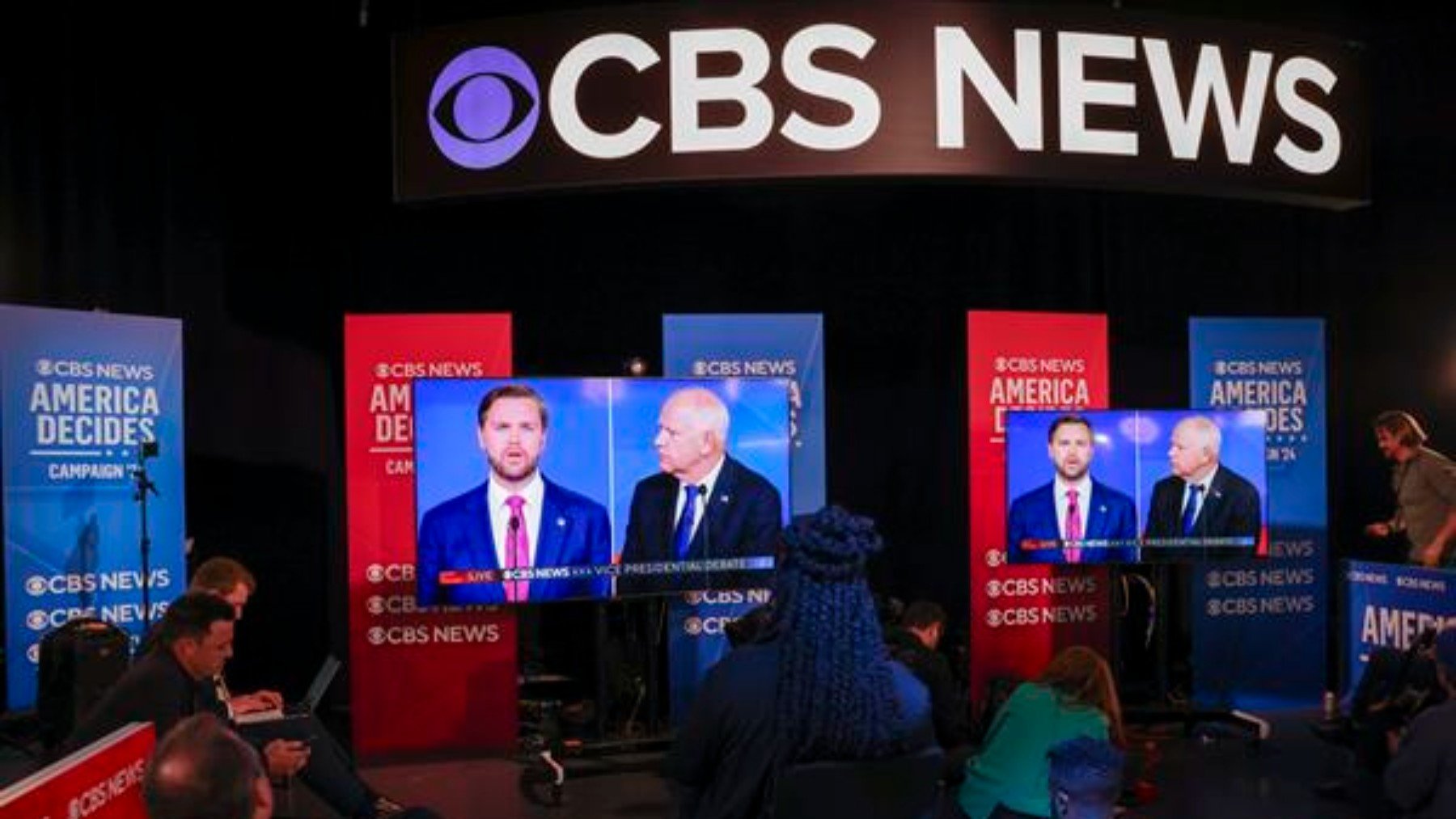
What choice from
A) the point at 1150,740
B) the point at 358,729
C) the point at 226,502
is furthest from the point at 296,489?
the point at 1150,740

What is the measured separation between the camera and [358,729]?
21.7 ft

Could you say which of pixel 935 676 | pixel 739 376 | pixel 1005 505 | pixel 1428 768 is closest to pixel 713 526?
pixel 739 376

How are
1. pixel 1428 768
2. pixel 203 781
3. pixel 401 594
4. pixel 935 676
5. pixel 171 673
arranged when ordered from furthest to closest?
1. pixel 401 594
2. pixel 935 676
3. pixel 171 673
4. pixel 1428 768
5. pixel 203 781

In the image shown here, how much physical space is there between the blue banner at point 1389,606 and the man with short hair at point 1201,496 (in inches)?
20.9

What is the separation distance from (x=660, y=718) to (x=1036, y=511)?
83.1 inches

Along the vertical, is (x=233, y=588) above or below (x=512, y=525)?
below

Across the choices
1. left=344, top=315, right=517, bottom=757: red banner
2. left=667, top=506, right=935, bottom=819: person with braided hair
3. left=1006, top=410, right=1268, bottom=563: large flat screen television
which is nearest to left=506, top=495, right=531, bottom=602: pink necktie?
left=344, top=315, right=517, bottom=757: red banner

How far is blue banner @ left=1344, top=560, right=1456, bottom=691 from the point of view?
615cm

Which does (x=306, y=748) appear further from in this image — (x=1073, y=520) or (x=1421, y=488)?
(x=1421, y=488)

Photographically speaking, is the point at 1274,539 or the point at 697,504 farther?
the point at 1274,539

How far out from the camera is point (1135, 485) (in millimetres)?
7023

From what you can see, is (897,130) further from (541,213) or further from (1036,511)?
(541,213)

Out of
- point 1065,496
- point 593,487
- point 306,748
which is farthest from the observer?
point 1065,496

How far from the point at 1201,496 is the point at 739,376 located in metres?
2.34
